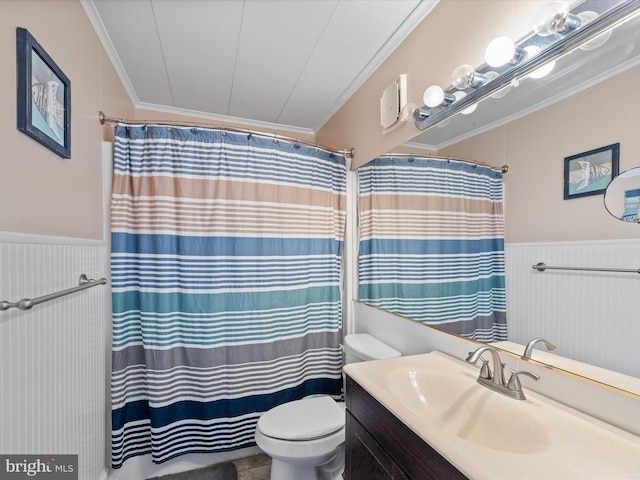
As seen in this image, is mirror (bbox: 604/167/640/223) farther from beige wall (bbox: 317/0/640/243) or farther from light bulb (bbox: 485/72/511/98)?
light bulb (bbox: 485/72/511/98)

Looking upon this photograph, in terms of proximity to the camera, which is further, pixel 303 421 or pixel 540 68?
pixel 303 421

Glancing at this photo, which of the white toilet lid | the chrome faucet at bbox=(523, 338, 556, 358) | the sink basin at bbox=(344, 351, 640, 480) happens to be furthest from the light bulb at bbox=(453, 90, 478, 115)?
the white toilet lid

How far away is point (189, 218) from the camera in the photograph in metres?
1.65

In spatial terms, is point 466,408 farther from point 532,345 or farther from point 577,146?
point 577,146

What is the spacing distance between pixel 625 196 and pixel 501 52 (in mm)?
585

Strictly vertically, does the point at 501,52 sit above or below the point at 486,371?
above

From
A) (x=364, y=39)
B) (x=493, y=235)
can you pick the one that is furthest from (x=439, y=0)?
(x=493, y=235)

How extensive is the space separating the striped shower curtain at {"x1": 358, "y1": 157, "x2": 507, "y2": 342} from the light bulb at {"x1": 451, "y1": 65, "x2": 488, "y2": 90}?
0.30 meters

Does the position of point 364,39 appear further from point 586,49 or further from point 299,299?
point 299,299

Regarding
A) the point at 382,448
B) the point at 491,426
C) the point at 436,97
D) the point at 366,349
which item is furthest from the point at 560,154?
the point at 366,349

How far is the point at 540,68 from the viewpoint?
92 cm

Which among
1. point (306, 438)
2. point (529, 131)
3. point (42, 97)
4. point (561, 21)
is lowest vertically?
point (306, 438)

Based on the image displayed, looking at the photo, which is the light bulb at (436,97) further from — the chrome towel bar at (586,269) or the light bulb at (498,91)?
the chrome towel bar at (586,269)

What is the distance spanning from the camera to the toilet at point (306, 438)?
133 centimetres
